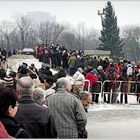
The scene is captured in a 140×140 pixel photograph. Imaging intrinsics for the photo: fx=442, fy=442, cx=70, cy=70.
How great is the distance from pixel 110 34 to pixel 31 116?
68.0 m

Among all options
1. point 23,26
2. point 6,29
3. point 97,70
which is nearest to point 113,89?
point 97,70

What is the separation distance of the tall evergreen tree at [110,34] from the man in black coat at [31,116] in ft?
215

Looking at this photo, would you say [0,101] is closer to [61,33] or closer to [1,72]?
[1,72]

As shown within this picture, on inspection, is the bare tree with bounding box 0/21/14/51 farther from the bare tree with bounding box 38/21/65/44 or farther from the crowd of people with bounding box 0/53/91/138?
the crowd of people with bounding box 0/53/91/138

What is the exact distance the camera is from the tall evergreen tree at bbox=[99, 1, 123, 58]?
237 ft

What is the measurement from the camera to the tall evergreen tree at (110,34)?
7212 cm

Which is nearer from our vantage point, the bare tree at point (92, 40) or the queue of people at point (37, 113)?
the queue of people at point (37, 113)

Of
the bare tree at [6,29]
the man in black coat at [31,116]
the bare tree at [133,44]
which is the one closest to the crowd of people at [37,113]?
the man in black coat at [31,116]

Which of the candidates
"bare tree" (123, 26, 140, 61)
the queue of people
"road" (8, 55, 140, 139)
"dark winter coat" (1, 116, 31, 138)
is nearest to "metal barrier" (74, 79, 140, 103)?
"road" (8, 55, 140, 139)

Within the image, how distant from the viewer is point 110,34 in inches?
2864

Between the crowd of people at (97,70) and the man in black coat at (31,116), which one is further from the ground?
the man in black coat at (31,116)

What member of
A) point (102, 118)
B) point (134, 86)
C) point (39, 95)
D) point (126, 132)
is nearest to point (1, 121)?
point (39, 95)

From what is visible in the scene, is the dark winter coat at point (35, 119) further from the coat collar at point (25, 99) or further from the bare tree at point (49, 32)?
the bare tree at point (49, 32)

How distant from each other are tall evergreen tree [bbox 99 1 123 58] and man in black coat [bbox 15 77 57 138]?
6549cm
